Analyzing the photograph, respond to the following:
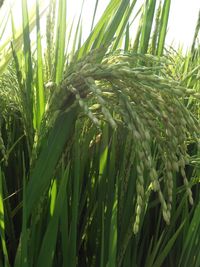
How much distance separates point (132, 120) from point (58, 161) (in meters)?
0.30

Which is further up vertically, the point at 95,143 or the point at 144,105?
the point at 144,105

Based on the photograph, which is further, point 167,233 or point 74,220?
point 167,233

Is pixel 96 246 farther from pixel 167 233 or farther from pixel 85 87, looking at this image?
pixel 85 87

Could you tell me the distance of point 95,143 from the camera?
1.10 metres

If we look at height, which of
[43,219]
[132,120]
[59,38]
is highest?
[59,38]

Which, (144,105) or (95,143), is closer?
(144,105)

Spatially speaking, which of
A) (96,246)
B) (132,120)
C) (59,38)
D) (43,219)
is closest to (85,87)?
(132,120)

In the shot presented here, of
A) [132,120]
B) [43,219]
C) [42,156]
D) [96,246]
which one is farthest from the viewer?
[96,246]

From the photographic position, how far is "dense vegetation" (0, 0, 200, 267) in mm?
689

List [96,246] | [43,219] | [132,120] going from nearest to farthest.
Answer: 1. [132,120]
2. [43,219]
3. [96,246]

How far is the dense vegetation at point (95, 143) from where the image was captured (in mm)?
689

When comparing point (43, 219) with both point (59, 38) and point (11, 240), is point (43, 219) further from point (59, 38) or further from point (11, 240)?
point (59, 38)

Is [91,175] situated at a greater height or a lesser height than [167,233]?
greater

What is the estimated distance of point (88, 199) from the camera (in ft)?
3.66
